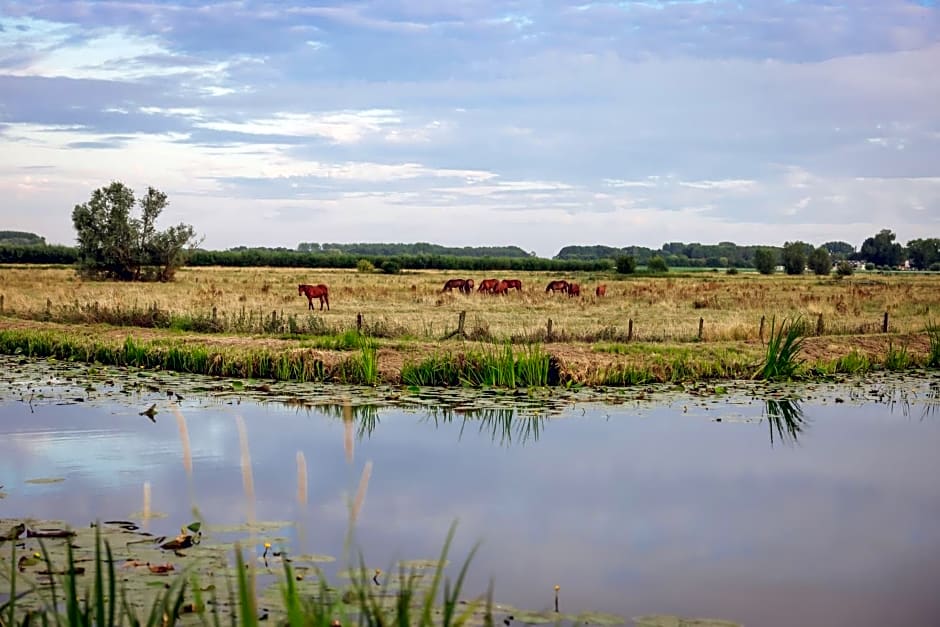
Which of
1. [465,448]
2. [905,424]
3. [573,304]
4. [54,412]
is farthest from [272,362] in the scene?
[573,304]

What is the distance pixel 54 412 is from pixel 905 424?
1309cm

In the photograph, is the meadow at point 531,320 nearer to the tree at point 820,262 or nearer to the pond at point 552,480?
the pond at point 552,480

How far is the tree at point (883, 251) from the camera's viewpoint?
131 m

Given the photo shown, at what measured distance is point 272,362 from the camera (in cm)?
1925

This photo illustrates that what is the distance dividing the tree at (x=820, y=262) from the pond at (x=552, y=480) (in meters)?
85.9

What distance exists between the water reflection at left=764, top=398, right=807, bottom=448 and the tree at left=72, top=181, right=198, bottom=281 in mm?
45670

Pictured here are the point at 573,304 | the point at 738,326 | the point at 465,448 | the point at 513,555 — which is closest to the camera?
the point at 513,555

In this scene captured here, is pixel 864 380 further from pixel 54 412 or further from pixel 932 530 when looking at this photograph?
pixel 54 412

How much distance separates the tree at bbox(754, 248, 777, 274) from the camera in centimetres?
9900

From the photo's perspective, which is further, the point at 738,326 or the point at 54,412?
the point at 738,326

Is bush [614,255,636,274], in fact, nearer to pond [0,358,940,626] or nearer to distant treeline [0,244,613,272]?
distant treeline [0,244,613,272]

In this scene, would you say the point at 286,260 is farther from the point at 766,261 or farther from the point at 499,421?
the point at 499,421

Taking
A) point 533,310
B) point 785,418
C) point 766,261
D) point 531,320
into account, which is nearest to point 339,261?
point 766,261

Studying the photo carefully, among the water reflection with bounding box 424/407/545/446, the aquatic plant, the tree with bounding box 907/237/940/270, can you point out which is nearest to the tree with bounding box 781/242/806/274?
the tree with bounding box 907/237/940/270
